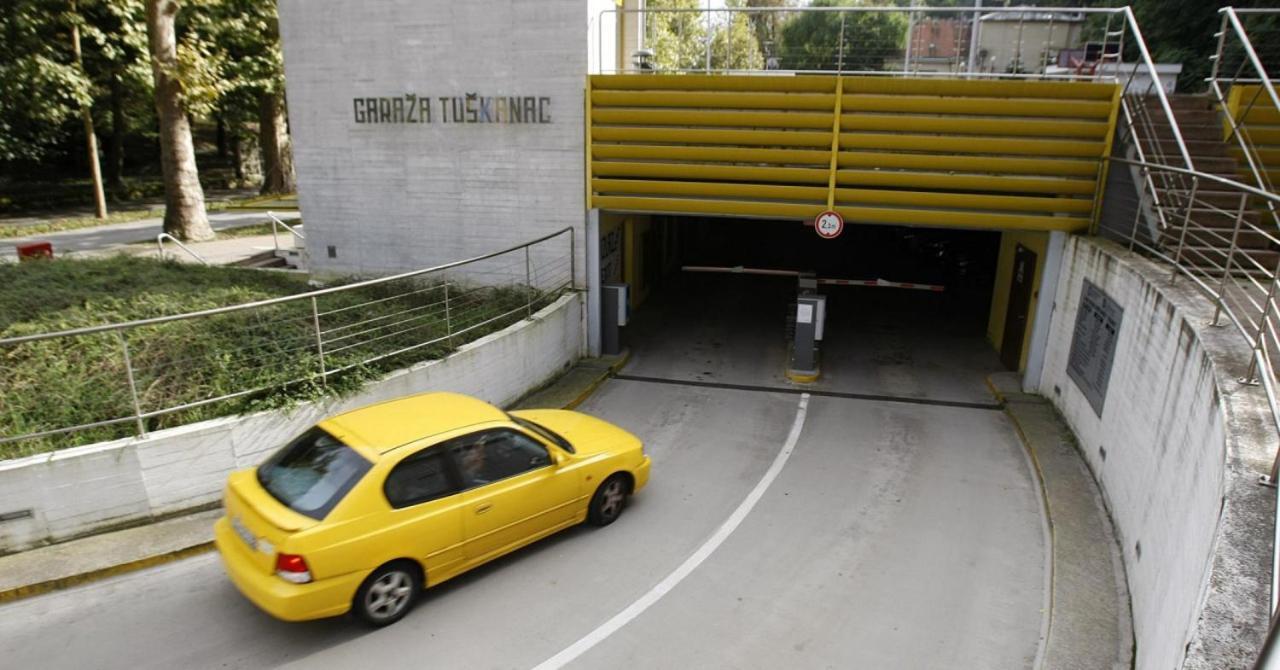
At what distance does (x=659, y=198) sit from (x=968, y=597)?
785cm

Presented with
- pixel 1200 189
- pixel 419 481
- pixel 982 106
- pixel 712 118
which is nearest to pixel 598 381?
pixel 712 118

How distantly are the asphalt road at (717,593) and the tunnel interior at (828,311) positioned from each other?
3.32 meters

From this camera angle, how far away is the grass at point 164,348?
732 centimetres

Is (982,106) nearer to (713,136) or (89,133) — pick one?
(713,136)

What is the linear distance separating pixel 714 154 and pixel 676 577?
24.5ft

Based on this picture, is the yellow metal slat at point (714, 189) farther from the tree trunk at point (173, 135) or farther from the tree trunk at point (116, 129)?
the tree trunk at point (116, 129)

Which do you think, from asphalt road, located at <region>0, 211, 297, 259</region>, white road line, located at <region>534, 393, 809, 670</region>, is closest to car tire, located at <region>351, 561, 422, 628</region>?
white road line, located at <region>534, 393, 809, 670</region>

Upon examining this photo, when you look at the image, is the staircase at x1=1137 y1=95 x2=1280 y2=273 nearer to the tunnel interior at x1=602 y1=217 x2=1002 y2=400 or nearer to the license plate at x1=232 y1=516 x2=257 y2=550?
the tunnel interior at x1=602 y1=217 x2=1002 y2=400

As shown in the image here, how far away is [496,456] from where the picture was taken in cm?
674

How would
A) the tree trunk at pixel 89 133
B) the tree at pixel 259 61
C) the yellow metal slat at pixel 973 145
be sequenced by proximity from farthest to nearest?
the tree at pixel 259 61 < the tree trunk at pixel 89 133 < the yellow metal slat at pixel 973 145

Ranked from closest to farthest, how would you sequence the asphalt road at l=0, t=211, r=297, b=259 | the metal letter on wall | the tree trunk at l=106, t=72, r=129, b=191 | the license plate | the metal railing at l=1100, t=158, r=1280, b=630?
the license plate
the metal railing at l=1100, t=158, r=1280, b=630
the metal letter on wall
the asphalt road at l=0, t=211, r=297, b=259
the tree trunk at l=106, t=72, r=129, b=191

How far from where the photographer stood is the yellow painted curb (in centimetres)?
621

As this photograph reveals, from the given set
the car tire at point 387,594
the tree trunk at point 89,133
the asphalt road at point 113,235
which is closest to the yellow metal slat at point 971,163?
the car tire at point 387,594

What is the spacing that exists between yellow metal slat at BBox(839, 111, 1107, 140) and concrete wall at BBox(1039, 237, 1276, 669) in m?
2.00
